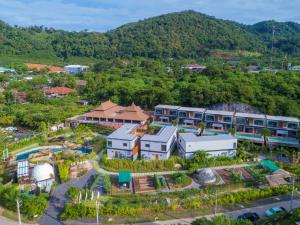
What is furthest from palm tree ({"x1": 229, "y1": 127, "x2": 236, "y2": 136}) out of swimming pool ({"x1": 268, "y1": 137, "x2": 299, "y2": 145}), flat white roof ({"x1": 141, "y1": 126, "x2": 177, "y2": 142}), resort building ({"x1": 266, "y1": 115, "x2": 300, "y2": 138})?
flat white roof ({"x1": 141, "y1": 126, "x2": 177, "y2": 142})

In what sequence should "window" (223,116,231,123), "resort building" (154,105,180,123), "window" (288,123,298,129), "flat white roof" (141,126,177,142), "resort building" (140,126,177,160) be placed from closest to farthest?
"resort building" (140,126,177,160) < "flat white roof" (141,126,177,142) < "window" (288,123,298,129) < "window" (223,116,231,123) < "resort building" (154,105,180,123)

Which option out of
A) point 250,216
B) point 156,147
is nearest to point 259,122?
point 156,147

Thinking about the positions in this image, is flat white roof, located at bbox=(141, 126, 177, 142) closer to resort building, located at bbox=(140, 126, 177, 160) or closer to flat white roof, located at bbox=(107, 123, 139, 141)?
resort building, located at bbox=(140, 126, 177, 160)

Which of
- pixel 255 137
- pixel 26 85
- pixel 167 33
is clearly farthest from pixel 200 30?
pixel 255 137

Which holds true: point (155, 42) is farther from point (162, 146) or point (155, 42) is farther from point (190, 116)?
point (162, 146)

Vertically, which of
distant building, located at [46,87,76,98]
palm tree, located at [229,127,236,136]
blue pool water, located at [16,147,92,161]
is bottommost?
blue pool water, located at [16,147,92,161]

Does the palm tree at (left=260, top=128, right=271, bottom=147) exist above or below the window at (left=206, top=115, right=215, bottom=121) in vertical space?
below

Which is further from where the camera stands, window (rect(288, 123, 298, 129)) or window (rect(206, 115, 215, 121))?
window (rect(206, 115, 215, 121))

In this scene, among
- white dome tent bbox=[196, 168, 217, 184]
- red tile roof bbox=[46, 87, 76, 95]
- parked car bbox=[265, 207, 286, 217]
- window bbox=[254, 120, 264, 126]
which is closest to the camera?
parked car bbox=[265, 207, 286, 217]
